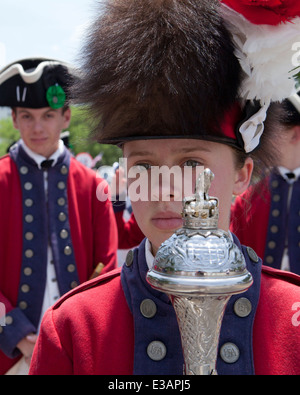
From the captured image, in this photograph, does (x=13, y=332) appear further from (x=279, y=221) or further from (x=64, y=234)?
(x=279, y=221)

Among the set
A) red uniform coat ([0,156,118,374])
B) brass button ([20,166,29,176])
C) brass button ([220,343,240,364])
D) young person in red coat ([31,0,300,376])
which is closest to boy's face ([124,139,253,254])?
young person in red coat ([31,0,300,376])

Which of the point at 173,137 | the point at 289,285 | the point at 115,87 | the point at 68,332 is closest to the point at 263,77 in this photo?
the point at 173,137

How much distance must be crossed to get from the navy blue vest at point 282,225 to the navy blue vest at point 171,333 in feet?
6.58

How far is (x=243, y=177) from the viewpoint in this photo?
1774 millimetres

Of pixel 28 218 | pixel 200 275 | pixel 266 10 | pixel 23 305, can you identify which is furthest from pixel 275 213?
pixel 200 275

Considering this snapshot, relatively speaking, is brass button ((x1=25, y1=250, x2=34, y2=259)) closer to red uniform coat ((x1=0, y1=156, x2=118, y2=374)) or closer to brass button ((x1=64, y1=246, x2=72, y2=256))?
red uniform coat ((x1=0, y1=156, x2=118, y2=374))

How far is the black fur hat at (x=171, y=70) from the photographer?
1.48 m

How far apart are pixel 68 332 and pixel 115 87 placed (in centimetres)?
70

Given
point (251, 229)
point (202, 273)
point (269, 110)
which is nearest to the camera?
point (202, 273)

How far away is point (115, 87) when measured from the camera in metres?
1.55

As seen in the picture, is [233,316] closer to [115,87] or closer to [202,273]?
[202,273]

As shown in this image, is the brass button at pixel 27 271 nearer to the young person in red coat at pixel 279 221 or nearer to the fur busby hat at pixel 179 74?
the young person in red coat at pixel 279 221

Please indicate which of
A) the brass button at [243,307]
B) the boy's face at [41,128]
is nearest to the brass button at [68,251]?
the boy's face at [41,128]
